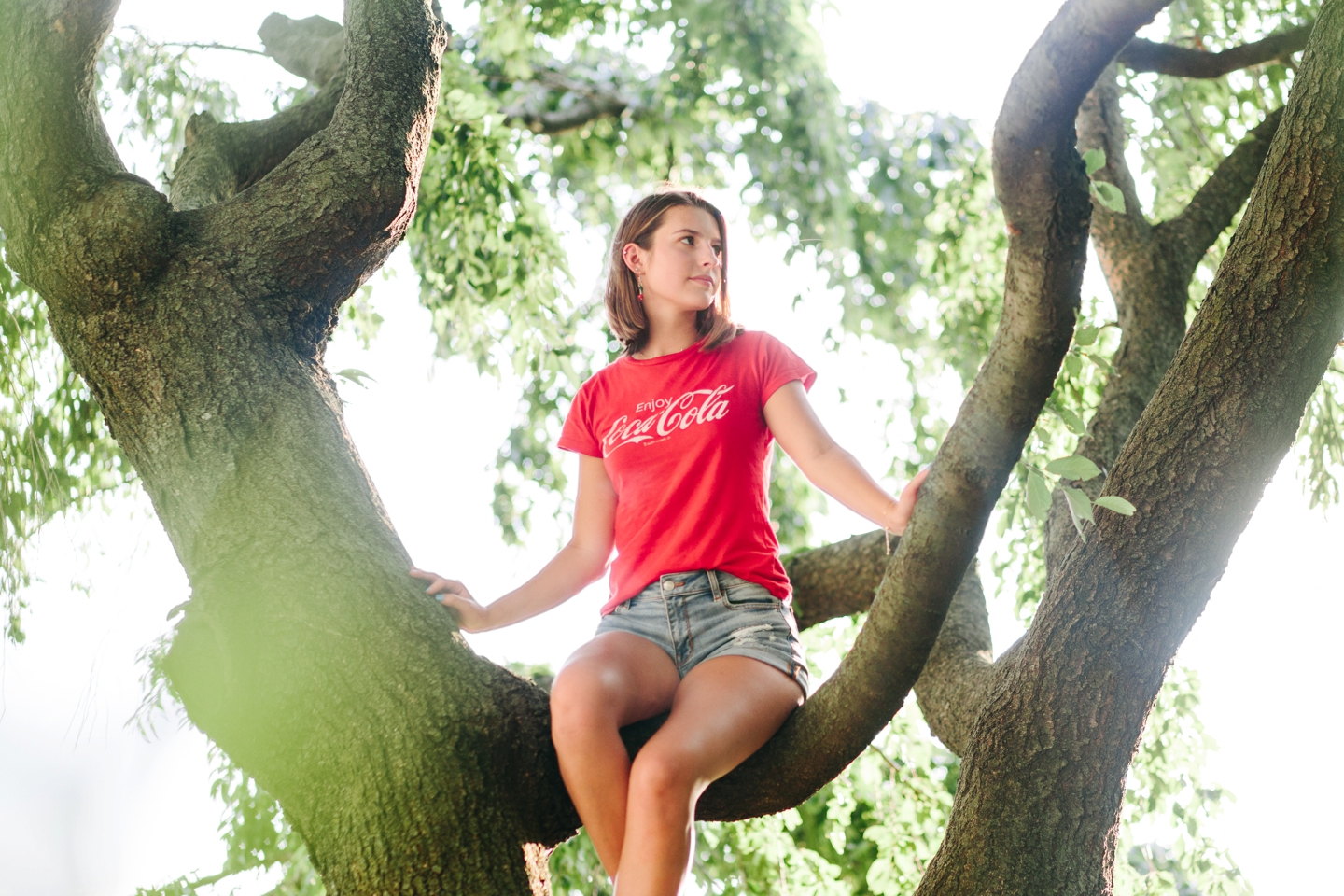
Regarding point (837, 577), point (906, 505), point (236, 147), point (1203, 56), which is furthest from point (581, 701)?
point (1203, 56)

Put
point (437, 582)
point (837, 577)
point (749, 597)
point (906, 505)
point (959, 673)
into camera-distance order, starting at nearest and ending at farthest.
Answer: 1. point (906, 505)
2. point (437, 582)
3. point (749, 597)
4. point (959, 673)
5. point (837, 577)

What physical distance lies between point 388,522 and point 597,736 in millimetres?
465

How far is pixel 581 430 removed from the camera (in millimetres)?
1973

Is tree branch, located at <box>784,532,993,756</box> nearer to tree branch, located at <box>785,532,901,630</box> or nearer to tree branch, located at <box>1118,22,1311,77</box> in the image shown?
tree branch, located at <box>785,532,901,630</box>

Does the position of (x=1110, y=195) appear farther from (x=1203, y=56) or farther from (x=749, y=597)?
(x=1203, y=56)

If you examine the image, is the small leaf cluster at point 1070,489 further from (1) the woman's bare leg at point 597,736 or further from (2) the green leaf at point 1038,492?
(1) the woman's bare leg at point 597,736

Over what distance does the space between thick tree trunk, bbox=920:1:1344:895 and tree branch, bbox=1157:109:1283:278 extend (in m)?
1.58

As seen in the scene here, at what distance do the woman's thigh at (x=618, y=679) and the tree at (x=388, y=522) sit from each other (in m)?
0.05

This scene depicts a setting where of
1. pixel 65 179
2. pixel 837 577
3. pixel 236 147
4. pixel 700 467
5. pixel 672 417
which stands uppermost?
pixel 236 147

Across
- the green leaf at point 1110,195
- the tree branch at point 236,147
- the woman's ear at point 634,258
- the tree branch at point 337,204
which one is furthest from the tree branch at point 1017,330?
the tree branch at point 236,147

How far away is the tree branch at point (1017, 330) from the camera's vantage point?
3.79 feet

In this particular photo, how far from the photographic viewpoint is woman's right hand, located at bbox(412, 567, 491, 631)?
1534 millimetres

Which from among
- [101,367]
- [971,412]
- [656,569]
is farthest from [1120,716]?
[101,367]

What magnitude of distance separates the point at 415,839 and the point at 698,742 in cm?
38
